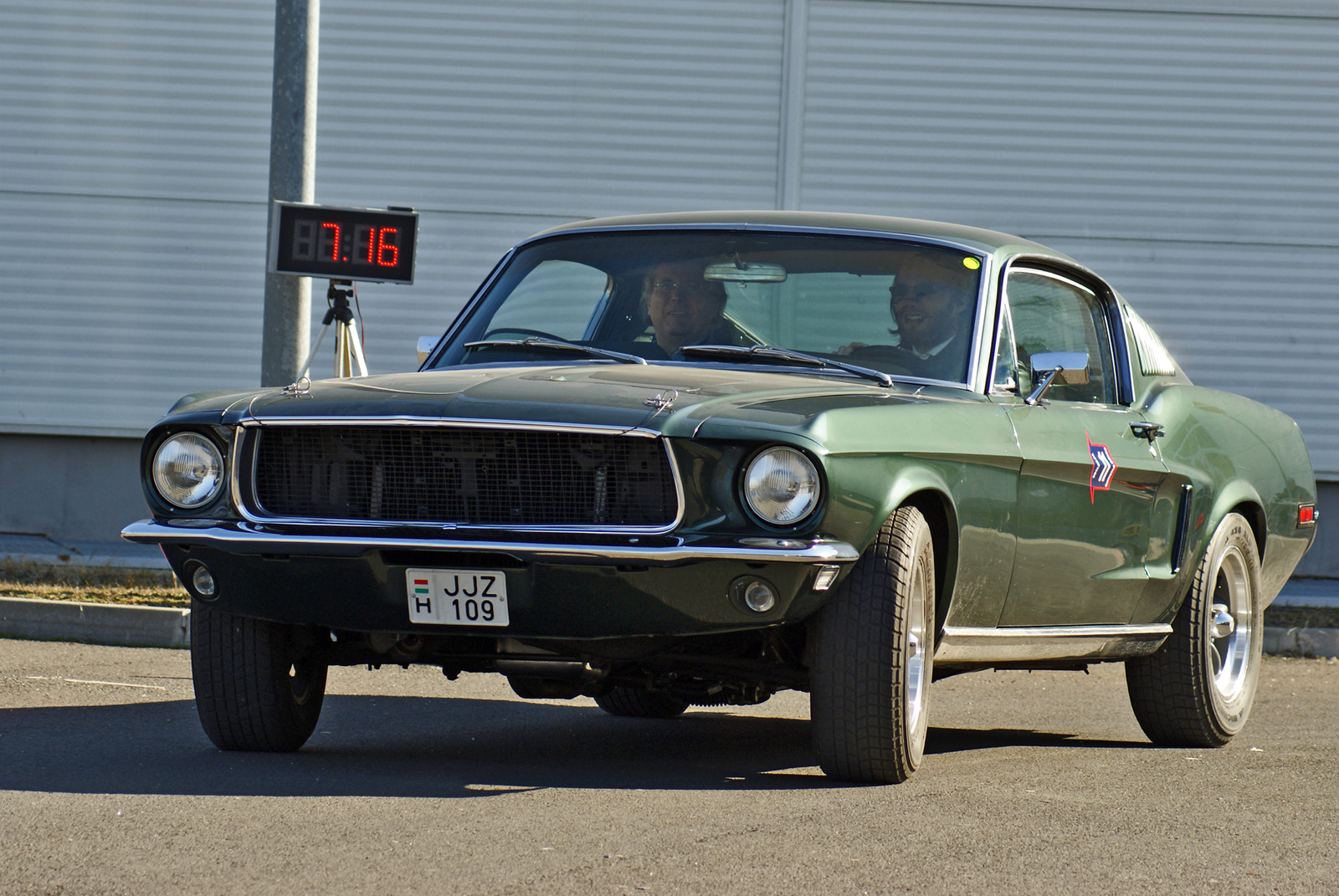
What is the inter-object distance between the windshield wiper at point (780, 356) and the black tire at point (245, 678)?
1.47 metres

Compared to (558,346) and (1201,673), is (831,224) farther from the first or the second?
(1201,673)

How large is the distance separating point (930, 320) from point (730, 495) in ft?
4.77

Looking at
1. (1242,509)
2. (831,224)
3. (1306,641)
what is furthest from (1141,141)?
(831,224)

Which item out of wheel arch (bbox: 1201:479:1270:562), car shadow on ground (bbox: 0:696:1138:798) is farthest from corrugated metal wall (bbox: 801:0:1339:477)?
car shadow on ground (bbox: 0:696:1138:798)

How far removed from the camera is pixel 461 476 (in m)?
4.14

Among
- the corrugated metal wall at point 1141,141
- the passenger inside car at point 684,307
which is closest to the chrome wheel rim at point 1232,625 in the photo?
the passenger inside car at point 684,307

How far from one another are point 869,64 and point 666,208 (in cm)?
210

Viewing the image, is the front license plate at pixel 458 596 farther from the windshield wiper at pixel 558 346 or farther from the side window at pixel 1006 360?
the side window at pixel 1006 360

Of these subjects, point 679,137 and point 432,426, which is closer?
point 432,426

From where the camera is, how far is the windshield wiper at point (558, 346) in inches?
196

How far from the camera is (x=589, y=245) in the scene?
558 cm

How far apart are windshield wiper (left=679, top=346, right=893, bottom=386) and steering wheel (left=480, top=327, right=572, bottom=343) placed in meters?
0.44

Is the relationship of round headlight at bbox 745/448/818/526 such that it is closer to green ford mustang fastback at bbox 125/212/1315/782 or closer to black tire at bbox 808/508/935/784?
green ford mustang fastback at bbox 125/212/1315/782

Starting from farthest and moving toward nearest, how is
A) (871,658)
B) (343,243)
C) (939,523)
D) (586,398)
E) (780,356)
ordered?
(343,243) → (780,356) → (939,523) → (586,398) → (871,658)
